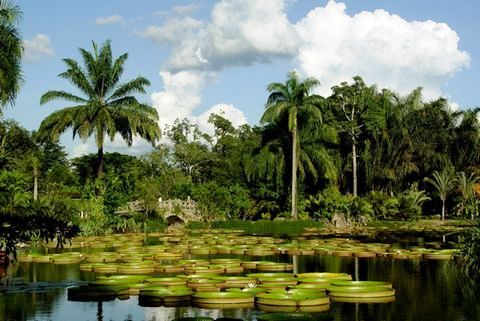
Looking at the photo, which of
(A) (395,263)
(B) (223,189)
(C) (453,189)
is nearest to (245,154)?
(B) (223,189)

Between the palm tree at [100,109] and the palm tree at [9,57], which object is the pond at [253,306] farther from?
the palm tree at [100,109]

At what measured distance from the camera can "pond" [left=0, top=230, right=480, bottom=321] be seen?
543 inches

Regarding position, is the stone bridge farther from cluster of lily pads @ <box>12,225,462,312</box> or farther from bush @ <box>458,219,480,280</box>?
bush @ <box>458,219,480,280</box>

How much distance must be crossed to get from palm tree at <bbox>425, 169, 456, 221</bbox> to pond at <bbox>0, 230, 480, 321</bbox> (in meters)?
30.1

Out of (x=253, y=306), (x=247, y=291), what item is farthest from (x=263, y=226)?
(x=253, y=306)

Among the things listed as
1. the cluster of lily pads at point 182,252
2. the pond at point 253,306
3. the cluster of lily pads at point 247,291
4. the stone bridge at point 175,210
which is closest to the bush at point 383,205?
the stone bridge at point 175,210

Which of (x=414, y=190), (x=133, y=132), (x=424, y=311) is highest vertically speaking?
(x=133, y=132)

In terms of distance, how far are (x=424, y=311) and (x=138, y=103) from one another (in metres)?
31.7

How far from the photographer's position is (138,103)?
1706 inches

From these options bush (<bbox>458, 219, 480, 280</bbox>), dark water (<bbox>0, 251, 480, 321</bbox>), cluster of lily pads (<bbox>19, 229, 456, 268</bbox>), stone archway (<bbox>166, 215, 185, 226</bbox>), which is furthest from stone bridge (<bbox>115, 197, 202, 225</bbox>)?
bush (<bbox>458, 219, 480, 280</bbox>)

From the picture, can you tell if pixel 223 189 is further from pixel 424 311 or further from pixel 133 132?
pixel 424 311

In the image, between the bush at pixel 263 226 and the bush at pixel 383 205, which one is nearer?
→ the bush at pixel 263 226

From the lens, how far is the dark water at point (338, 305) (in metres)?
13.7

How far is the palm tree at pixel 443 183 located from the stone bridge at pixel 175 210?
19201 mm
